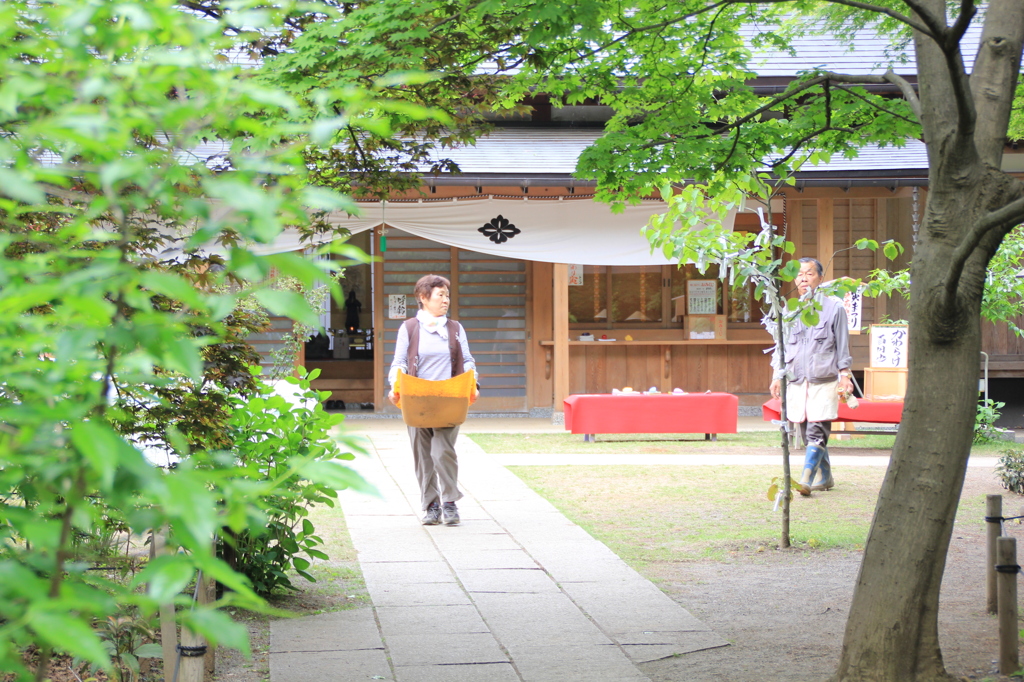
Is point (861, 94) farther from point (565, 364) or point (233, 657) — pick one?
point (565, 364)

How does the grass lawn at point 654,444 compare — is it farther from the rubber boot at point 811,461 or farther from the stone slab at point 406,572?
the stone slab at point 406,572

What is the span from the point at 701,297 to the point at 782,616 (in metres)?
11.2

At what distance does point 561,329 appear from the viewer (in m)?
14.3

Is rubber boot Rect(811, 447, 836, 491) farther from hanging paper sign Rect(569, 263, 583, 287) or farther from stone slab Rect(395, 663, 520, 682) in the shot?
hanging paper sign Rect(569, 263, 583, 287)

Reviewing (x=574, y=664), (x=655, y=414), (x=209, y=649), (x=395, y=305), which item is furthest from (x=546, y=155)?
(x=209, y=649)

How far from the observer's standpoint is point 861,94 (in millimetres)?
4867

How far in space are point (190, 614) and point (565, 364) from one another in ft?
42.4

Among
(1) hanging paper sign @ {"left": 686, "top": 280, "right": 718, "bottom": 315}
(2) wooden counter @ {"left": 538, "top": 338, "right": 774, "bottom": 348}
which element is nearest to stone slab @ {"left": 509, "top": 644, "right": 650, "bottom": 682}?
(2) wooden counter @ {"left": 538, "top": 338, "right": 774, "bottom": 348}

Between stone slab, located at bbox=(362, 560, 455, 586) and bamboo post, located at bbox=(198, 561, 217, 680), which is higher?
bamboo post, located at bbox=(198, 561, 217, 680)

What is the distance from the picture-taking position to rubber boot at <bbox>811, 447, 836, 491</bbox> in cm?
879

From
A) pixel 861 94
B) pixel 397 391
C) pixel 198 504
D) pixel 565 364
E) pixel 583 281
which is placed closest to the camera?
pixel 198 504

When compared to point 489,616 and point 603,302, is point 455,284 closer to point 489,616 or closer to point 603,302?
point 603,302

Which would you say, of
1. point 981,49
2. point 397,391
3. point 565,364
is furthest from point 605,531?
point 565,364

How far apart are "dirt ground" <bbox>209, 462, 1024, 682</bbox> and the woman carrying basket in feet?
6.22
